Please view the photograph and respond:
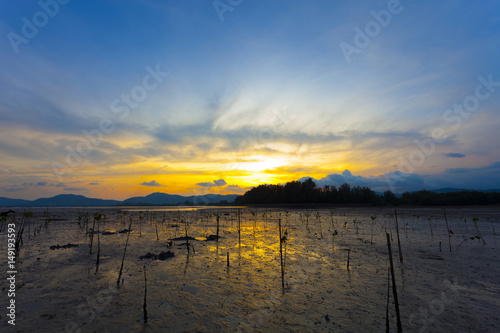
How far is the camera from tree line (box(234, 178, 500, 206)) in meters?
58.9

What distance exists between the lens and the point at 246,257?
1180 centimetres

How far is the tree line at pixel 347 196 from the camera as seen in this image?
2319 inches

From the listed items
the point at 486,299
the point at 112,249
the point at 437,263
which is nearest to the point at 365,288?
the point at 486,299

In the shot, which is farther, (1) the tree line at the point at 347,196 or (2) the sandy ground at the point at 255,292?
(1) the tree line at the point at 347,196

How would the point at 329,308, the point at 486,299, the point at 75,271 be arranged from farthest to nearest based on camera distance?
1. the point at 75,271
2. the point at 486,299
3. the point at 329,308

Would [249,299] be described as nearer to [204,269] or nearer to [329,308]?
[329,308]

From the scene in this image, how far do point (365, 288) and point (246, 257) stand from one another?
5794 mm

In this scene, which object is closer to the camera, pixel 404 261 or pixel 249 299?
pixel 249 299

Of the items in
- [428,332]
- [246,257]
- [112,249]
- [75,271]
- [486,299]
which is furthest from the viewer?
[112,249]

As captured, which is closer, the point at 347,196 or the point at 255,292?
the point at 255,292

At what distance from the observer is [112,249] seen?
13.6 m

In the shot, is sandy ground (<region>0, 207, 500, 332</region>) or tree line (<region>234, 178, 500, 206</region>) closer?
sandy ground (<region>0, 207, 500, 332</region>)

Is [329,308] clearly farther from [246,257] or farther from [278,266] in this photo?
[246,257]

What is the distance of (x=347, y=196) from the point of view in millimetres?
98000
